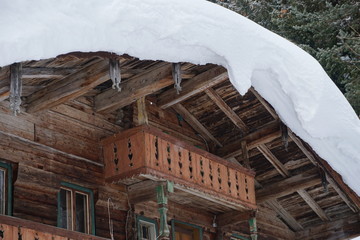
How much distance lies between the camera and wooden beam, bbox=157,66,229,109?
1705 cm

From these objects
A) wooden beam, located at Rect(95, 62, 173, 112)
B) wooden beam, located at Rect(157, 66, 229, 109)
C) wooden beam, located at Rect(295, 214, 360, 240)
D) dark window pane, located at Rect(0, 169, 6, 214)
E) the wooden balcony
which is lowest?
the wooden balcony

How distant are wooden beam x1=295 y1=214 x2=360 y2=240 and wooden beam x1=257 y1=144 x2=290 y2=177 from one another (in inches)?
93.0

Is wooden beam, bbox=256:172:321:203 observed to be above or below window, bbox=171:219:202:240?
above

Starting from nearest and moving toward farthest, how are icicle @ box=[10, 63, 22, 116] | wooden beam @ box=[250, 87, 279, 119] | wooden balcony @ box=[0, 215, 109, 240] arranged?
icicle @ box=[10, 63, 22, 116]
wooden balcony @ box=[0, 215, 109, 240]
wooden beam @ box=[250, 87, 279, 119]

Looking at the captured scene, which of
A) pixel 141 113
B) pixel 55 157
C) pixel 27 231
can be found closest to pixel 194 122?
pixel 141 113

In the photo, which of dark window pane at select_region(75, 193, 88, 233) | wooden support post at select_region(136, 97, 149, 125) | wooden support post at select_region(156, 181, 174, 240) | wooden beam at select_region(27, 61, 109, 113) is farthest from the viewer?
wooden support post at select_region(136, 97, 149, 125)

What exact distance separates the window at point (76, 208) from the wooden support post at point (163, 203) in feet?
4.43

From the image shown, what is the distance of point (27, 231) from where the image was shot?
1380 cm

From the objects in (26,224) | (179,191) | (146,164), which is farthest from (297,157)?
(26,224)

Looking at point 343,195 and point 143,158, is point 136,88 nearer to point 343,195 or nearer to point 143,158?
point 143,158

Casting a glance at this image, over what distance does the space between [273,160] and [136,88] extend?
537 centimetres

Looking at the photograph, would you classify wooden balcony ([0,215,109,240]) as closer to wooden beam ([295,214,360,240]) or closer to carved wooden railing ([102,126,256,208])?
carved wooden railing ([102,126,256,208])

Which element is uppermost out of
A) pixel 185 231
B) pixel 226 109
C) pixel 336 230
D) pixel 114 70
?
pixel 226 109

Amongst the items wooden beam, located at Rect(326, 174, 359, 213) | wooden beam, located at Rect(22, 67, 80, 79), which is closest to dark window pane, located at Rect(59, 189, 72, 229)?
wooden beam, located at Rect(22, 67, 80, 79)
